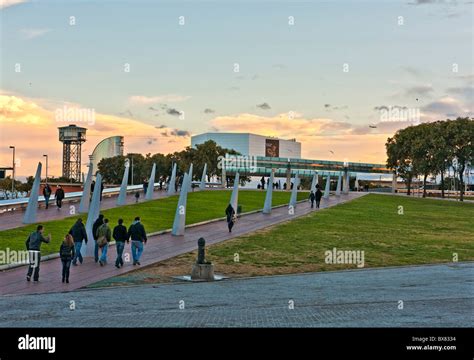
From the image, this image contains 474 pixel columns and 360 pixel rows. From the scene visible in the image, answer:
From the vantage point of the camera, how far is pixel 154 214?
41812mm

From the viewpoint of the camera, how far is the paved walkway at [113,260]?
61.0ft

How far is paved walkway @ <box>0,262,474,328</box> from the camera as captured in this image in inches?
485

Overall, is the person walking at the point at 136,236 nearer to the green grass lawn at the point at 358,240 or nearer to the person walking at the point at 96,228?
the person walking at the point at 96,228

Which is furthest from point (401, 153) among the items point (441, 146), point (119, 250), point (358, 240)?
point (119, 250)

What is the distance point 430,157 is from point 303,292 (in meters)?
67.3

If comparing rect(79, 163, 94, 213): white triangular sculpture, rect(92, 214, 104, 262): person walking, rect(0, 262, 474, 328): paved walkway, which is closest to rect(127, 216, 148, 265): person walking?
rect(92, 214, 104, 262): person walking

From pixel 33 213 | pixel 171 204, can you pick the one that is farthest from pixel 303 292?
pixel 171 204

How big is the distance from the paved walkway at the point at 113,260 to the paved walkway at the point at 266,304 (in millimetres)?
1671

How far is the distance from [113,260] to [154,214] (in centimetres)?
1769

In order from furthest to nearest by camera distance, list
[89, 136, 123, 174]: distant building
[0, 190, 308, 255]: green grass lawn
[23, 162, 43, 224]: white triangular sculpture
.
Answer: [89, 136, 123, 174]: distant building, [23, 162, 43, 224]: white triangular sculpture, [0, 190, 308, 255]: green grass lawn

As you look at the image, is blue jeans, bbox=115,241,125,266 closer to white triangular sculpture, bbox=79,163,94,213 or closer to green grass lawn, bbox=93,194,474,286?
green grass lawn, bbox=93,194,474,286

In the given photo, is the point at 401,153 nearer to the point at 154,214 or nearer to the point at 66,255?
the point at 154,214

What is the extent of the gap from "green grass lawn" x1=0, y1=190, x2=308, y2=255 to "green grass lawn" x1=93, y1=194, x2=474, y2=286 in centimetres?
611
